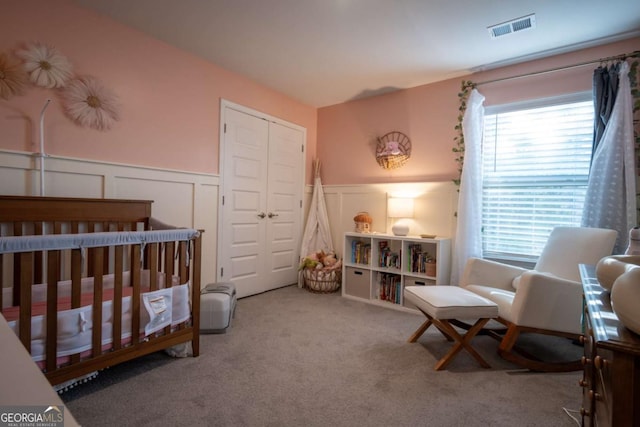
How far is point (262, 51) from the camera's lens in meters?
2.77

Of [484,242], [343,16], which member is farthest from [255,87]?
[484,242]

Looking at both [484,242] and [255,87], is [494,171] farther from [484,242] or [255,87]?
[255,87]

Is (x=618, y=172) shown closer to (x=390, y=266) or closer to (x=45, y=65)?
(x=390, y=266)

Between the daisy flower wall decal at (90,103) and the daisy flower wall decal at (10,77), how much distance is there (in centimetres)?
22

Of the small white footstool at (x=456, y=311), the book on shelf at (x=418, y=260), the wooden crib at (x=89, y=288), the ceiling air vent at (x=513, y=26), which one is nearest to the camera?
the wooden crib at (x=89, y=288)

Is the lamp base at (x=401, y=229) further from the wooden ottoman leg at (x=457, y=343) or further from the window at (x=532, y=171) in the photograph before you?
the wooden ottoman leg at (x=457, y=343)

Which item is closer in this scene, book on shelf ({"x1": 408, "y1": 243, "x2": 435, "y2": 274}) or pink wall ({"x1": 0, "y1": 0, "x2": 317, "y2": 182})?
pink wall ({"x1": 0, "y1": 0, "x2": 317, "y2": 182})

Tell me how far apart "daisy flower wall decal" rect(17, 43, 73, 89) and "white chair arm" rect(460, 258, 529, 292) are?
3.19 m

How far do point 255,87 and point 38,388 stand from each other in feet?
11.3

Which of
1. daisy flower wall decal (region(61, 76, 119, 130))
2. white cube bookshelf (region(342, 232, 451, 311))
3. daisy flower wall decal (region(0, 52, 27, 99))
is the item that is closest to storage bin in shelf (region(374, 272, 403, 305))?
white cube bookshelf (region(342, 232, 451, 311))

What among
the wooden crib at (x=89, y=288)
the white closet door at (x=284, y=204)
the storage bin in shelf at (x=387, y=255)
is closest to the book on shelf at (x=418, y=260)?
the storage bin in shelf at (x=387, y=255)

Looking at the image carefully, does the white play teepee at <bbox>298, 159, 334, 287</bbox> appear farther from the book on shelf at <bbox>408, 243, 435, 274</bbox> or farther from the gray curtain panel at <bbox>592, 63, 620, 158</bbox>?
the gray curtain panel at <bbox>592, 63, 620, 158</bbox>

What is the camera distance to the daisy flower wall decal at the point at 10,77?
74.4 inches

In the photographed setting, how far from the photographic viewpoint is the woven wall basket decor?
3512 millimetres
